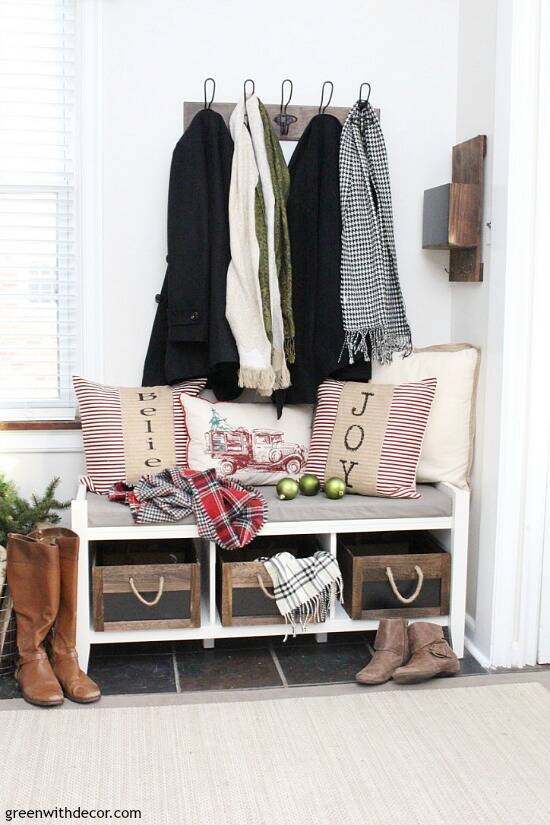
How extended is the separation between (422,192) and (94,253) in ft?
3.96

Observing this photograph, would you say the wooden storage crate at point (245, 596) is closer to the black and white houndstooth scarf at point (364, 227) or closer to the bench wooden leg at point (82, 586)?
the bench wooden leg at point (82, 586)

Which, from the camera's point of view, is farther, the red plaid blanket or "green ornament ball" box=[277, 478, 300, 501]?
"green ornament ball" box=[277, 478, 300, 501]

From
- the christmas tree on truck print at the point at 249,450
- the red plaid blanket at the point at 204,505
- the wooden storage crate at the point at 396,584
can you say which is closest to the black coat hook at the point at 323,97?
the christmas tree on truck print at the point at 249,450

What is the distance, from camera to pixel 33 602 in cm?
279

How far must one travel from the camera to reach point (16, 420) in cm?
342

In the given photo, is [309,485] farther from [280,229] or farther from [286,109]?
[286,109]

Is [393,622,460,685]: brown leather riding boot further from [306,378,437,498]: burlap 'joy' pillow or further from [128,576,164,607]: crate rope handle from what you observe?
[128,576,164,607]: crate rope handle

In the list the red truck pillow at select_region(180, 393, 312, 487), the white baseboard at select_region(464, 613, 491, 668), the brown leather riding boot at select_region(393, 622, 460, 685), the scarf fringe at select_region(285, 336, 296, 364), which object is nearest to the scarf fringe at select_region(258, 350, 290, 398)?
Result: the scarf fringe at select_region(285, 336, 296, 364)

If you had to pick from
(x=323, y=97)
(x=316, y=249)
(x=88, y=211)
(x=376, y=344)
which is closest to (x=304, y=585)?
(x=376, y=344)

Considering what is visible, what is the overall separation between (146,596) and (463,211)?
1605 millimetres

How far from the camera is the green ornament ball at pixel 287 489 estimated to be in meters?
3.04

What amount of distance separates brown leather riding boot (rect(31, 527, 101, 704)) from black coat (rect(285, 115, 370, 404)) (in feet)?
3.31

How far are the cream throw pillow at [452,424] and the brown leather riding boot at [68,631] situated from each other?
3.91 feet

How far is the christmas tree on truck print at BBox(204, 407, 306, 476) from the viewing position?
327 cm
